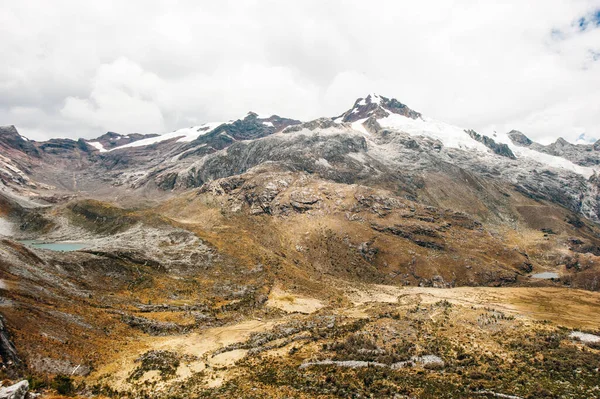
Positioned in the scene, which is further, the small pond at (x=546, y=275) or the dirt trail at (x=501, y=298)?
the small pond at (x=546, y=275)

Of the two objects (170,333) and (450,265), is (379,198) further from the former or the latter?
(170,333)

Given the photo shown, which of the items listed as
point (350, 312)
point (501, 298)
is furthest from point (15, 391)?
point (501, 298)

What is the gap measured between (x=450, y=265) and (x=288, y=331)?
10868 centimetres

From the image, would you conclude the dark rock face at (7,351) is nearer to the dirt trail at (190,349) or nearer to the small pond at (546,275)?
the dirt trail at (190,349)

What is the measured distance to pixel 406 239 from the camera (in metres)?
165

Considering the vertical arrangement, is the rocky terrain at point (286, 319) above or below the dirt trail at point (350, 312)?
above

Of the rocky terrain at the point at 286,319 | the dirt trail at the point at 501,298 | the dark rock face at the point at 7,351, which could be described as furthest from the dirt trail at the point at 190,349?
the dirt trail at the point at 501,298

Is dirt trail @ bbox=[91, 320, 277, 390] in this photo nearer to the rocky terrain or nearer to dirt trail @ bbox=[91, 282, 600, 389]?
dirt trail @ bbox=[91, 282, 600, 389]

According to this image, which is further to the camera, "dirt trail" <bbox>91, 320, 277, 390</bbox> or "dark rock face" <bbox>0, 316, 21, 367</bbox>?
"dirt trail" <bbox>91, 320, 277, 390</bbox>

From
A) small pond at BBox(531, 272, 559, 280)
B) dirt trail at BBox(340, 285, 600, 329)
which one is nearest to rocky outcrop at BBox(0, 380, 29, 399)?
dirt trail at BBox(340, 285, 600, 329)

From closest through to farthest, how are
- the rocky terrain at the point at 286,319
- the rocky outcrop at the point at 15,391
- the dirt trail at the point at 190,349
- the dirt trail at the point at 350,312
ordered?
the rocky outcrop at the point at 15,391
the rocky terrain at the point at 286,319
the dirt trail at the point at 190,349
the dirt trail at the point at 350,312

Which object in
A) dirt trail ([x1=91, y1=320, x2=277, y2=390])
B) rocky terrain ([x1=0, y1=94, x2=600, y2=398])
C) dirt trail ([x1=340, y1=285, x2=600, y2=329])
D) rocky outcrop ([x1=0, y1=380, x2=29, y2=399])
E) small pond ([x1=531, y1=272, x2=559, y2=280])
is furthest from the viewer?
small pond ([x1=531, y1=272, x2=559, y2=280])

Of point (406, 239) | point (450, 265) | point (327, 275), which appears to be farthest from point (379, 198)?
point (327, 275)

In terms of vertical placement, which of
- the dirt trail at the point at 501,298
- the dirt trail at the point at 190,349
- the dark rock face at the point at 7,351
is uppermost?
the dark rock face at the point at 7,351
